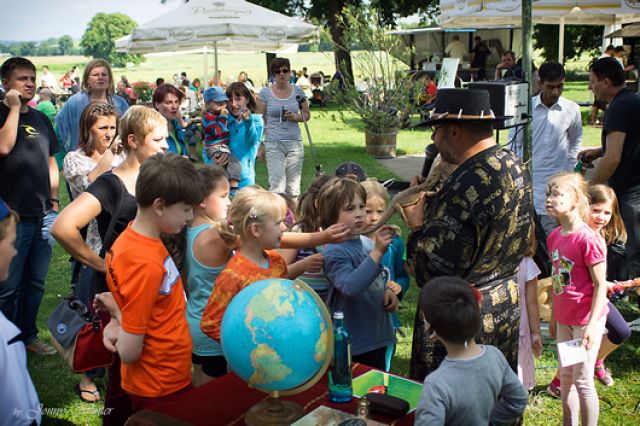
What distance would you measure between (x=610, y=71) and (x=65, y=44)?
574 feet

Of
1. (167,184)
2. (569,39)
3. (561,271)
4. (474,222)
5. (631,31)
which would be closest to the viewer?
(167,184)

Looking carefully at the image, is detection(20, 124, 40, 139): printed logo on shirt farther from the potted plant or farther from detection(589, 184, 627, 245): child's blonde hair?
the potted plant

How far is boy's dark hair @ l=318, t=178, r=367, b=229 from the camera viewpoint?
142 inches

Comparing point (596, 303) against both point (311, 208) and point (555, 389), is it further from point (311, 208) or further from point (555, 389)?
point (311, 208)

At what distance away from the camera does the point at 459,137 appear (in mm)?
3078

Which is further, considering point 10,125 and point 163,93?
point 163,93

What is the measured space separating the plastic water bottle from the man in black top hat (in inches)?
19.8

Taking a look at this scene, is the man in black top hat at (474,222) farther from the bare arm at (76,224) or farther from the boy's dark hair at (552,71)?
the boy's dark hair at (552,71)

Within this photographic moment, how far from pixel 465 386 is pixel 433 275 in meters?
0.69

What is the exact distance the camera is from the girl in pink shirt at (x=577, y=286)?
155 inches

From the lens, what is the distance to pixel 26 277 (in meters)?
5.28

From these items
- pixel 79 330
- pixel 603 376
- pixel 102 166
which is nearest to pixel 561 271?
pixel 603 376

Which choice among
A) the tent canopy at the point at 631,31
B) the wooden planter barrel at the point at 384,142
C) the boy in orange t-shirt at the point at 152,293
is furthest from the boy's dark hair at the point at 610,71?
the tent canopy at the point at 631,31

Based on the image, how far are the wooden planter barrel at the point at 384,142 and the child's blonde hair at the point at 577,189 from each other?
1086 cm
